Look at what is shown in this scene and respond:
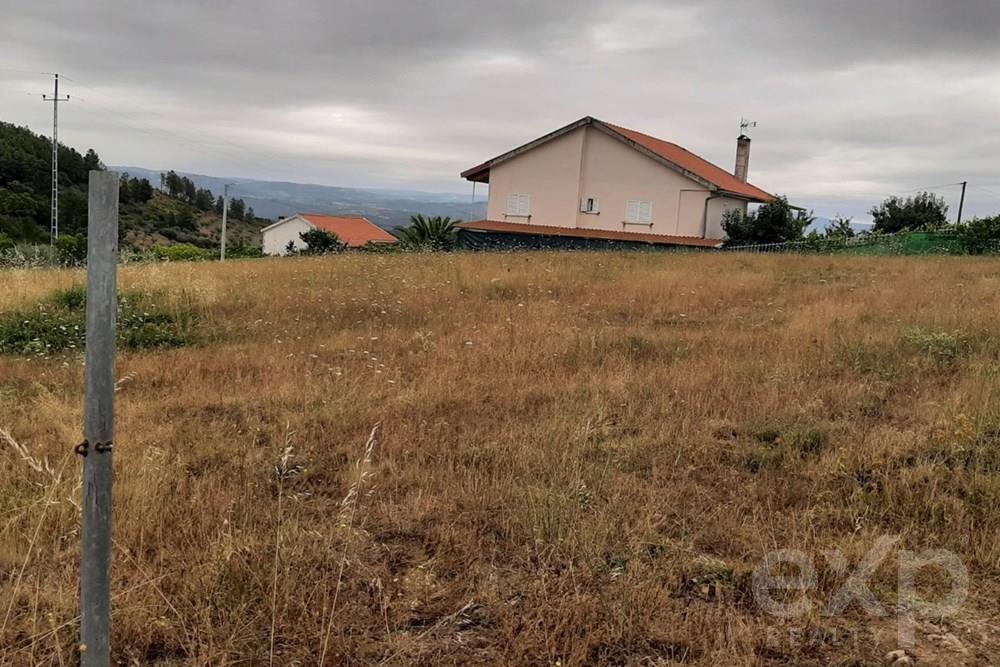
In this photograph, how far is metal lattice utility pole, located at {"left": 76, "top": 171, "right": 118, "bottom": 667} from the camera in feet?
5.44

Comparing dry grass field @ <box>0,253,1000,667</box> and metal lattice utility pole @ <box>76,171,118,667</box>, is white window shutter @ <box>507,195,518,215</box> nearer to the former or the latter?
dry grass field @ <box>0,253,1000,667</box>

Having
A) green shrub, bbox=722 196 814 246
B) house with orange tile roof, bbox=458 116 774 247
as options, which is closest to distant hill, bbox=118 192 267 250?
house with orange tile roof, bbox=458 116 774 247

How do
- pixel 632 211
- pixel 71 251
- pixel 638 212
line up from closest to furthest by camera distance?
pixel 71 251 → pixel 638 212 → pixel 632 211

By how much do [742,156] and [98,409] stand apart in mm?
39370

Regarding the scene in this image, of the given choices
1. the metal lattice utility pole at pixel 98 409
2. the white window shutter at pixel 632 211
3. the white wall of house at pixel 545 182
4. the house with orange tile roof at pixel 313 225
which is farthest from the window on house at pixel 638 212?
the house with orange tile roof at pixel 313 225

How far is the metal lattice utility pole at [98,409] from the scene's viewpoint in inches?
65.2

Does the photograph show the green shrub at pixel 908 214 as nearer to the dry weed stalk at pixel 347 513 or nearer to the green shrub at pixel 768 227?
the green shrub at pixel 768 227

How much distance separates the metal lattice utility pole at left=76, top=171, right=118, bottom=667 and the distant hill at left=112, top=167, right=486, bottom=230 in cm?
3567

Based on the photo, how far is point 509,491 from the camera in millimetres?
3594

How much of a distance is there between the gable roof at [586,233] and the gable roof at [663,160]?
2544mm

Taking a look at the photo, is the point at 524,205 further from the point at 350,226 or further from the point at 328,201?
the point at 328,201

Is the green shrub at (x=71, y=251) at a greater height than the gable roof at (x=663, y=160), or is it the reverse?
the gable roof at (x=663, y=160)

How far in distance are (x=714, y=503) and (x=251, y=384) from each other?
4.03m

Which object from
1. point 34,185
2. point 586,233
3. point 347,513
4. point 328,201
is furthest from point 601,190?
point 328,201
